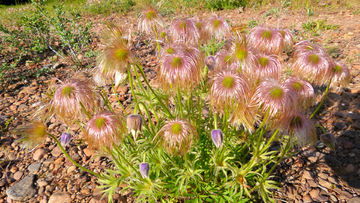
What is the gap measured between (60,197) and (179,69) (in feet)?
9.54

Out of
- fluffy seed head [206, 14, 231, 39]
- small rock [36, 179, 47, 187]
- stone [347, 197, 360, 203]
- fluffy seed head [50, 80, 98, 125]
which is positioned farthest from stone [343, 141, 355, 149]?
small rock [36, 179, 47, 187]

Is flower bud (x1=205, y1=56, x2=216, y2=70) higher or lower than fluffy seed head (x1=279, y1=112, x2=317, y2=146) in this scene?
higher

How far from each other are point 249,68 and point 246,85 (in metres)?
0.20

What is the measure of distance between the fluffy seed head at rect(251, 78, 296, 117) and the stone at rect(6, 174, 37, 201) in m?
3.69

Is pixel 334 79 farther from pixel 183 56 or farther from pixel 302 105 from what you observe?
pixel 183 56

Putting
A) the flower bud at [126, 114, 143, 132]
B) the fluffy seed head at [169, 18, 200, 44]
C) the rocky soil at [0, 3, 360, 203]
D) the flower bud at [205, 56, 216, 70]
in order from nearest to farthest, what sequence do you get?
the flower bud at [126, 114, 143, 132] → the flower bud at [205, 56, 216, 70] → the fluffy seed head at [169, 18, 200, 44] → the rocky soil at [0, 3, 360, 203]

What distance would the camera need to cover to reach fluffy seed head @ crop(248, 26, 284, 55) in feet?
7.34

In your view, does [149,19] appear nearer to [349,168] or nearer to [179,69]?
[179,69]

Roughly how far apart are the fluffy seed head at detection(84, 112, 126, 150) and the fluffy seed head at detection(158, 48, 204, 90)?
596mm

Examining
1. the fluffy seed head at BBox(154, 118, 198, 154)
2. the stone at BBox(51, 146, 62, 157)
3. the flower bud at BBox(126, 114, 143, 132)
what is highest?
the flower bud at BBox(126, 114, 143, 132)

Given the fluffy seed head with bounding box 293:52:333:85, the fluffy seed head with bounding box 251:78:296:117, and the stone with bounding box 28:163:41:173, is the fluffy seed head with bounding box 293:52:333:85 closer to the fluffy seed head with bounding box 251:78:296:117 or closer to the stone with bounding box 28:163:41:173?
the fluffy seed head with bounding box 251:78:296:117

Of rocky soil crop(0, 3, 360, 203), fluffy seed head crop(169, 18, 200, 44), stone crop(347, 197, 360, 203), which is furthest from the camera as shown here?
rocky soil crop(0, 3, 360, 203)

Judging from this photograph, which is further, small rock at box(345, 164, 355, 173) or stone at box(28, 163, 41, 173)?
stone at box(28, 163, 41, 173)

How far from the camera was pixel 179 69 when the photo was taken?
1.96m
